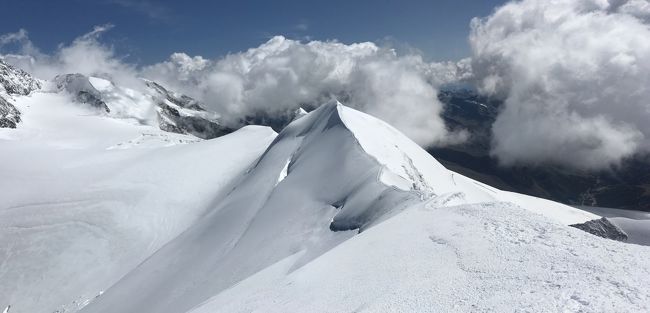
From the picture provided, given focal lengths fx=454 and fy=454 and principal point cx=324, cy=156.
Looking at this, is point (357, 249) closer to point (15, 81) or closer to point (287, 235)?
point (287, 235)

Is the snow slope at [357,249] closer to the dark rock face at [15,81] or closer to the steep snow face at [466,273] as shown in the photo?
the steep snow face at [466,273]

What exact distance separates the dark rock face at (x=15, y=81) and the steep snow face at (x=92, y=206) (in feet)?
345

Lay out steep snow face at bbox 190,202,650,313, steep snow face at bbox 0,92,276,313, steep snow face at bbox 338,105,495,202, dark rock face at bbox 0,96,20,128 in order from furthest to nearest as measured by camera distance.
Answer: dark rock face at bbox 0,96,20,128, steep snow face at bbox 0,92,276,313, steep snow face at bbox 338,105,495,202, steep snow face at bbox 190,202,650,313

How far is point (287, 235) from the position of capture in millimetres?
32000

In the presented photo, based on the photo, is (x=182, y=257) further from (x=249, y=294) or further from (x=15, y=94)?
(x=15, y=94)

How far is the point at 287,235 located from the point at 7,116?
11826 centimetres

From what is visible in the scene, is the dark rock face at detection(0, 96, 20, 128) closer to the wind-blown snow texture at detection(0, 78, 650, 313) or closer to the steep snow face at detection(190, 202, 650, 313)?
the wind-blown snow texture at detection(0, 78, 650, 313)

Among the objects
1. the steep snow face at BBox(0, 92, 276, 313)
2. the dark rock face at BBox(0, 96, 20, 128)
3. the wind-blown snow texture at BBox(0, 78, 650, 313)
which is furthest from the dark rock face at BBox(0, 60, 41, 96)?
the steep snow face at BBox(0, 92, 276, 313)

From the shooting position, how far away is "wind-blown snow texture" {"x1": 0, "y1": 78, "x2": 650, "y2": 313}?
15.3 m

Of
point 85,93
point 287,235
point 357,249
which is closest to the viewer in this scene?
point 357,249

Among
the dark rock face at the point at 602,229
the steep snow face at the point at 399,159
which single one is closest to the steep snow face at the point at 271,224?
the steep snow face at the point at 399,159

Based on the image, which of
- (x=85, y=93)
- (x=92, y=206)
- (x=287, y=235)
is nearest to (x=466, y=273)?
(x=287, y=235)

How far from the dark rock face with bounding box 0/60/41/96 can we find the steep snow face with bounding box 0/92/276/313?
105127mm

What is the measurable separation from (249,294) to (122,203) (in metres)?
42.1
